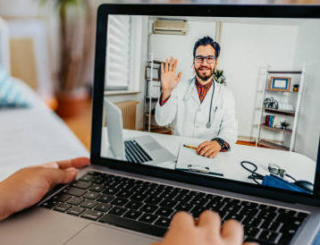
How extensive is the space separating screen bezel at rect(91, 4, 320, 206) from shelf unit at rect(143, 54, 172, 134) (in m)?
0.09

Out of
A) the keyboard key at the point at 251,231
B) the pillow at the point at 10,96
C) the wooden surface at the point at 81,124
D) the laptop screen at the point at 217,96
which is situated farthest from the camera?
the wooden surface at the point at 81,124

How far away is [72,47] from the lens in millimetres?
2826

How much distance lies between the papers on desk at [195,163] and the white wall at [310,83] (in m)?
0.16

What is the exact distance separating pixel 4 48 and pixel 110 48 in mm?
2053

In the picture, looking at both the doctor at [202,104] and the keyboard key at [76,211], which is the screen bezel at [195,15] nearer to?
the doctor at [202,104]

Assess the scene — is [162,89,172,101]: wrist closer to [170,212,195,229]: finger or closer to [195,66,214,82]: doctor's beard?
[195,66,214,82]: doctor's beard

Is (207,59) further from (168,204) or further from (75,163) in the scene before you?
(75,163)

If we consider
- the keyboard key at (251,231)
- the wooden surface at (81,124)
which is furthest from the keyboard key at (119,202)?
the wooden surface at (81,124)

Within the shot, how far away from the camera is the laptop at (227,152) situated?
0.43 meters

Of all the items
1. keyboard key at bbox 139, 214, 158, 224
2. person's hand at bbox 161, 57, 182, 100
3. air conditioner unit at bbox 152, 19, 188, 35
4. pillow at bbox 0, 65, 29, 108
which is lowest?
keyboard key at bbox 139, 214, 158, 224

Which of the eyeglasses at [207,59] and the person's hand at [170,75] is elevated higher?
the eyeglasses at [207,59]

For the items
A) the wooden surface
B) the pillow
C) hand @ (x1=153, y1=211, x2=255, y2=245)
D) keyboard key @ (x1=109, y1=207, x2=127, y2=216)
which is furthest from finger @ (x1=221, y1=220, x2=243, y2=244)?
the wooden surface

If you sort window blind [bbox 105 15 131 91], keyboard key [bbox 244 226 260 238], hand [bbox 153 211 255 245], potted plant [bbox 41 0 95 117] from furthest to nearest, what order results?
potted plant [bbox 41 0 95 117] < window blind [bbox 105 15 131 91] < keyboard key [bbox 244 226 260 238] < hand [bbox 153 211 255 245]

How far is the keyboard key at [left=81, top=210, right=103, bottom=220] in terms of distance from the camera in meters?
0.45
